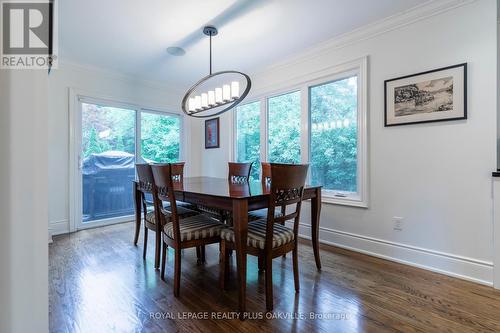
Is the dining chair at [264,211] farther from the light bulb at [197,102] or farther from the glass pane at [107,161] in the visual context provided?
the glass pane at [107,161]

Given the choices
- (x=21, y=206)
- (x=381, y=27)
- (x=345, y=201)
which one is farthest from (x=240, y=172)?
(x=21, y=206)

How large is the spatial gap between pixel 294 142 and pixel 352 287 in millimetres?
2005

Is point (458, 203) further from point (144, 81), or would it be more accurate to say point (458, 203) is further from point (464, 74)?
point (144, 81)

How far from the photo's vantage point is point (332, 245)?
297 centimetres

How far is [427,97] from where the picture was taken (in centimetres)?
232

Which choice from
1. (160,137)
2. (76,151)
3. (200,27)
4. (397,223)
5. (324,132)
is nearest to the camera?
(397,223)

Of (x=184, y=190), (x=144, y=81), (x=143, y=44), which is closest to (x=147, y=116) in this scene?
(x=144, y=81)

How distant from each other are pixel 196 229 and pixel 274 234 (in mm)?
606

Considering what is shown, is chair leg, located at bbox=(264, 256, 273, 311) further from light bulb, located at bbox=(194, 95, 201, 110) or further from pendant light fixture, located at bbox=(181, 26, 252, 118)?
light bulb, located at bbox=(194, 95, 201, 110)

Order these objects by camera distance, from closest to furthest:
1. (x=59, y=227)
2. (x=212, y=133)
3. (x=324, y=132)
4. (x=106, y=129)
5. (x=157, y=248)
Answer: (x=157, y=248)
(x=324, y=132)
(x=59, y=227)
(x=106, y=129)
(x=212, y=133)

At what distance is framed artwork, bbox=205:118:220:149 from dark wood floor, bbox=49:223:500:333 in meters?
2.57

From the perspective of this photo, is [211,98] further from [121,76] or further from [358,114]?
[121,76]

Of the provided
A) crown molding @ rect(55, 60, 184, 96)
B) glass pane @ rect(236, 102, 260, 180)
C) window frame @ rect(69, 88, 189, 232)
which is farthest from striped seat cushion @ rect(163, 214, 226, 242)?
crown molding @ rect(55, 60, 184, 96)

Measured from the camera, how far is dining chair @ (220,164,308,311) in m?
1.72
